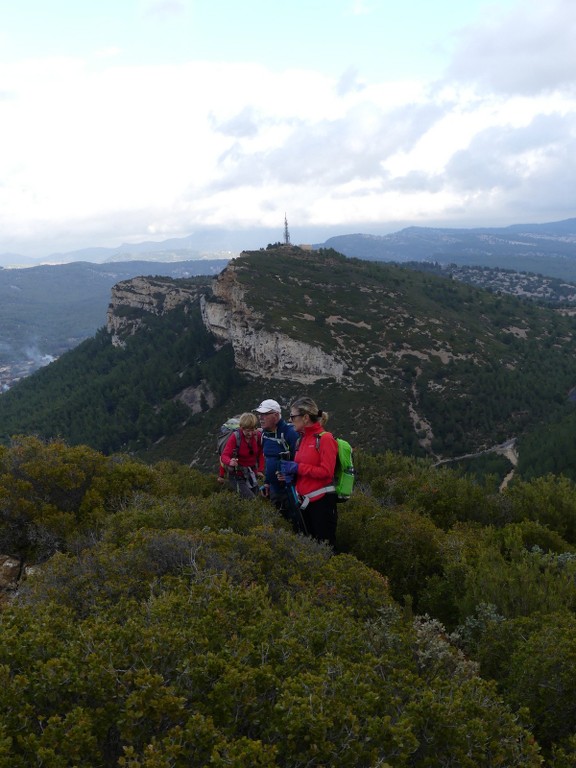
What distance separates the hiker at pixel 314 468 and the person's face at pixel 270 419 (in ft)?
1.83

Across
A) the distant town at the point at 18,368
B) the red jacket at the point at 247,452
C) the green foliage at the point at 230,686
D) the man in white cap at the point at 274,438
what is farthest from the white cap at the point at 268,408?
the distant town at the point at 18,368

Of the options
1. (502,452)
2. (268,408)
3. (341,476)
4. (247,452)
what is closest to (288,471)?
(341,476)

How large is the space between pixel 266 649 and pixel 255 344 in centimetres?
6098

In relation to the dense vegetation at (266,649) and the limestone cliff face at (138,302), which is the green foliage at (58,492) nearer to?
the dense vegetation at (266,649)

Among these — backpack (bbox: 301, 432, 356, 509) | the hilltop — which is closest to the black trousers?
backpack (bbox: 301, 432, 356, 509)

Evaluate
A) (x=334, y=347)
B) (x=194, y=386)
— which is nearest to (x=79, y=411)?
(x=194, y=386)

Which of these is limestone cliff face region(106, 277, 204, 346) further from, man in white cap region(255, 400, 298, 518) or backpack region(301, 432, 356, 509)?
backpack region(301, 432, 356, 509)

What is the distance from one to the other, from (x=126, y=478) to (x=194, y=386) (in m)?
61.9

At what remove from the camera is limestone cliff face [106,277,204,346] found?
89938 millimetres

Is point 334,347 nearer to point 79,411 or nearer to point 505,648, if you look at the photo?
point 79,411

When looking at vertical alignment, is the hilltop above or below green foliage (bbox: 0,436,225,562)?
below

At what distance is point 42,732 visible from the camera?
8.66 ft

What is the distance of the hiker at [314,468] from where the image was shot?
6.13 m

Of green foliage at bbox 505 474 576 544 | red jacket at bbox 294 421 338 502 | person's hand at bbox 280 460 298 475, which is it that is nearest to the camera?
red jacket at bbox 294 421 338 502
